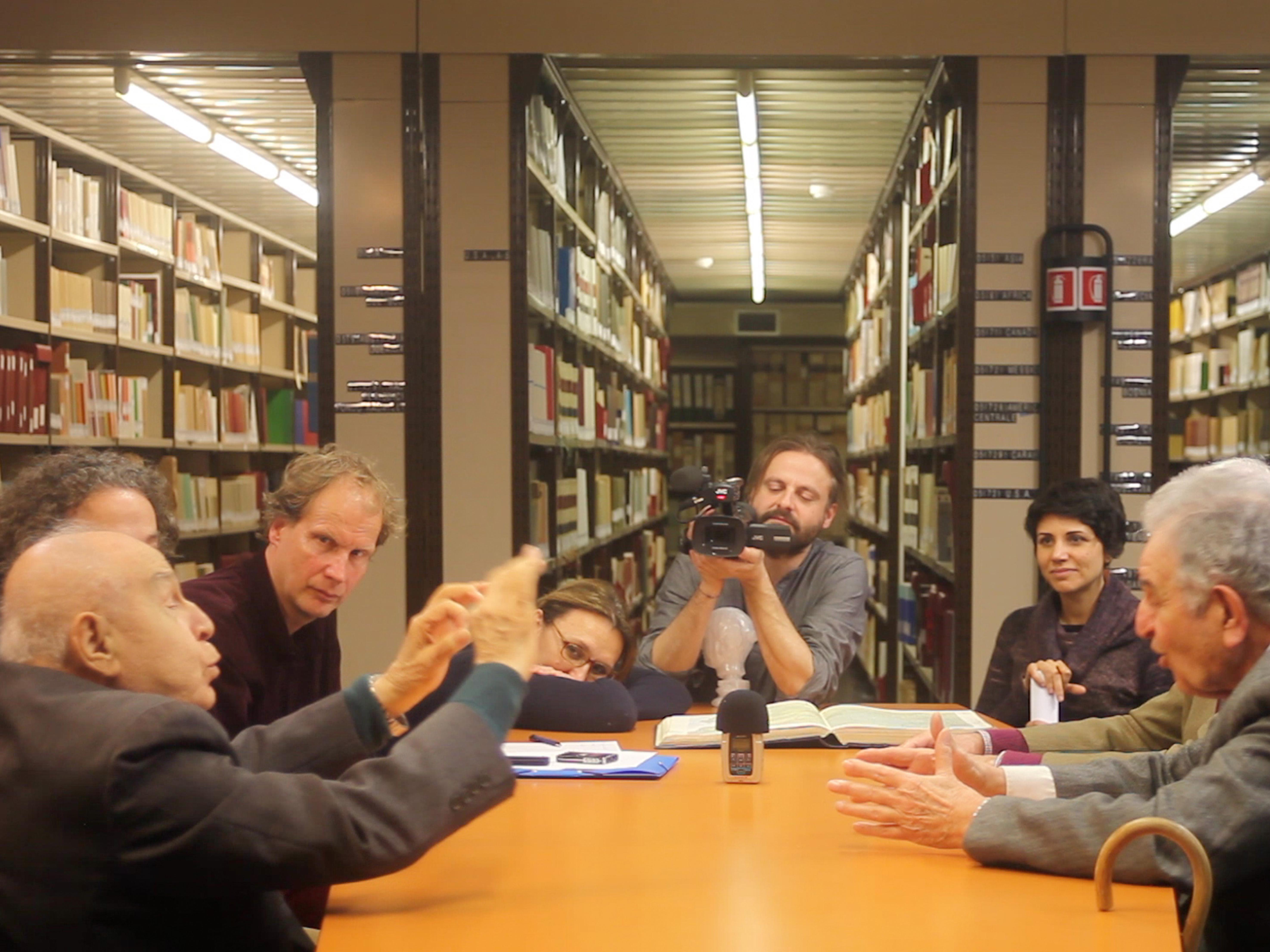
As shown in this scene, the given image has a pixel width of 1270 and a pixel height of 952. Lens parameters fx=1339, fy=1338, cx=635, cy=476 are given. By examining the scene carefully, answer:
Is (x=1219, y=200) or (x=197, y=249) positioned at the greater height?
(x=1219, y=200)

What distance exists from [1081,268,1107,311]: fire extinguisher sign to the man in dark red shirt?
254 cm

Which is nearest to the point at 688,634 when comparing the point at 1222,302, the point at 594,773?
the point at 594,773

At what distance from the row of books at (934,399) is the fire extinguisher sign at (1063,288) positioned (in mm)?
476

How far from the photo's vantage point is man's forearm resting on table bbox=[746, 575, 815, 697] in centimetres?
304

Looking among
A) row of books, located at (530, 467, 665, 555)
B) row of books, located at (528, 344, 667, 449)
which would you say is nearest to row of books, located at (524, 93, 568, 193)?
row of books, located at (528, 344, 667, 449)

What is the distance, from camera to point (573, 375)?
5.80 metres

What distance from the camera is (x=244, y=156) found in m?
6.32

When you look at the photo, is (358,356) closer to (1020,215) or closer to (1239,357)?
(1020,215)

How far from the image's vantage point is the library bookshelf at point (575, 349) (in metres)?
4.45

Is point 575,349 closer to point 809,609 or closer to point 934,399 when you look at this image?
point 934,399

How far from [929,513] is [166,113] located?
3.57m

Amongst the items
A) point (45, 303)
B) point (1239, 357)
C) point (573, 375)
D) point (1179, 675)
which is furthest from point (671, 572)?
point (1239, 357)

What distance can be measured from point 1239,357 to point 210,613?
23.1 feet

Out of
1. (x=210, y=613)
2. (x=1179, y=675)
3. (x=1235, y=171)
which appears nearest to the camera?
(x=1179, y=675)
